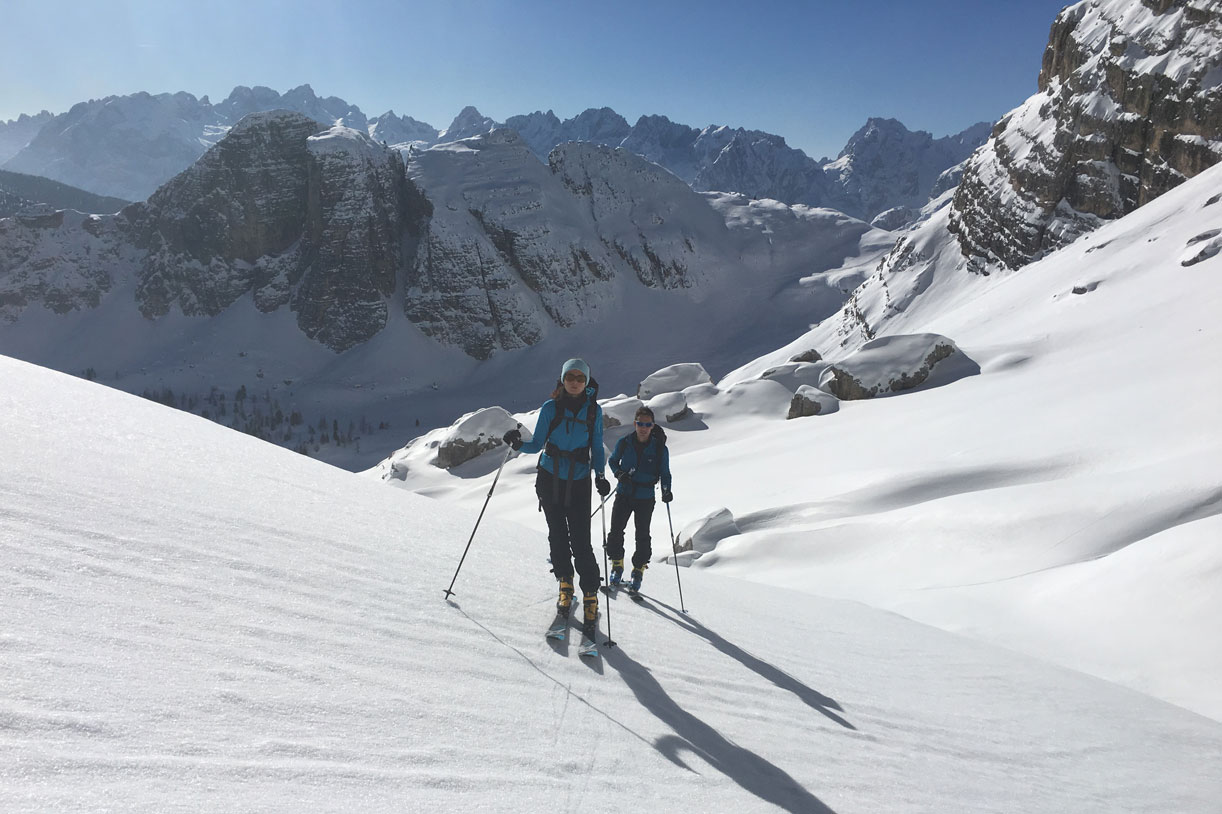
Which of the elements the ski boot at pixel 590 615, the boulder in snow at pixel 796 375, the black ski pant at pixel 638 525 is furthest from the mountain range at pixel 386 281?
the ski boot at pixel 590 615

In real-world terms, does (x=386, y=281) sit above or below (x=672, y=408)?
above

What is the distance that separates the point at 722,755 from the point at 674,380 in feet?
105

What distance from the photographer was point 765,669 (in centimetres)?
533

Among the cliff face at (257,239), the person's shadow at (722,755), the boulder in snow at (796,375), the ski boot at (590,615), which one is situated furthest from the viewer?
the cliff face at (257,239)

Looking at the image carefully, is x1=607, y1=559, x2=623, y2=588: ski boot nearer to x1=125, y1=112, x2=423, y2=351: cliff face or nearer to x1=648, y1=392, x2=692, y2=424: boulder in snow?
x1=648, y1=392, x2=692, y2=424: boulder in snow

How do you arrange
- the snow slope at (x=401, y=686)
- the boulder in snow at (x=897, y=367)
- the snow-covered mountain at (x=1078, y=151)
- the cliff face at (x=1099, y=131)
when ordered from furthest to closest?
the snow-covered mountain at (x=1078, y=151) < the cliff face at (x=1099, y=131) < the boulder in snow at (x=897, y=367) < the snow slope at (x=401, y=686)

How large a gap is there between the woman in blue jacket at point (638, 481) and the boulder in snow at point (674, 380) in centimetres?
2765

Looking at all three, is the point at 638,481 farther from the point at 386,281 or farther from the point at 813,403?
the point at 386,281

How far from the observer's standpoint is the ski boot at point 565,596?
17.0ft

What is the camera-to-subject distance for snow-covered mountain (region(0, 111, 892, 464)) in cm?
11988

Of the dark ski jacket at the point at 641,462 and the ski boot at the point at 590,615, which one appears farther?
the dark ski jacket at the point at 641,462

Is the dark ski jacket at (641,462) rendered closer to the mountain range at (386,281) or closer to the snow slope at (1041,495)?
the snow slope at (1041,495)

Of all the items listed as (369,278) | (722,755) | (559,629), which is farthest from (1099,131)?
(369,278)

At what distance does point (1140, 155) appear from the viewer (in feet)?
163
